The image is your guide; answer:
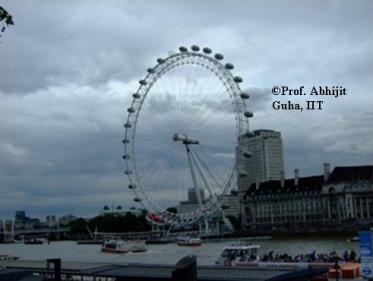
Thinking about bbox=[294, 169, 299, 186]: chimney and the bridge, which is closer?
bbox=[294, 169, 299, 186]: chimney

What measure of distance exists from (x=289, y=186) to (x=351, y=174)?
47.7ft

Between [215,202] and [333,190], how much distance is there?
60.4m

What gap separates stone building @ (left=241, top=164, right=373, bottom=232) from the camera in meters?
111

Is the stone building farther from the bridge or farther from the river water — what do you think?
the bridge

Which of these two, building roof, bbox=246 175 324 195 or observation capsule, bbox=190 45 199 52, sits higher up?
observation capsule, bbox=190 45 199 52

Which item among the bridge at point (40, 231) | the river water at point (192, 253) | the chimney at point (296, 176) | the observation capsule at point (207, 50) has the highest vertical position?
the observation capsule at point (207, 50)

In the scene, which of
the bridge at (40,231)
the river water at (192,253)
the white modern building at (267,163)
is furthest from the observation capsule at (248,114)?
the bridge at (40,231)

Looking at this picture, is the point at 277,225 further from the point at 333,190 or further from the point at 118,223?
the point at 118,223

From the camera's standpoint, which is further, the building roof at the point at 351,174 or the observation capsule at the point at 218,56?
the building roof at the point at 351,174

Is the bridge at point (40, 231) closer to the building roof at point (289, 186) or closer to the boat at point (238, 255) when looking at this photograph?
the building roof at point (289, 186)

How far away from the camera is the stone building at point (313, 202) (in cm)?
11100

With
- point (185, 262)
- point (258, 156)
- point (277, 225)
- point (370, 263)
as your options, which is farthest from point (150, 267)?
point (258, 156)

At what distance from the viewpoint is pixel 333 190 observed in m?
114

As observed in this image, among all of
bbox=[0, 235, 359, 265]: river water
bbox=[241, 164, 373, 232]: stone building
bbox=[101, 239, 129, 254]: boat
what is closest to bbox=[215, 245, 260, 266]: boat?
bbox=[0, 235, 359, 265]: river water
